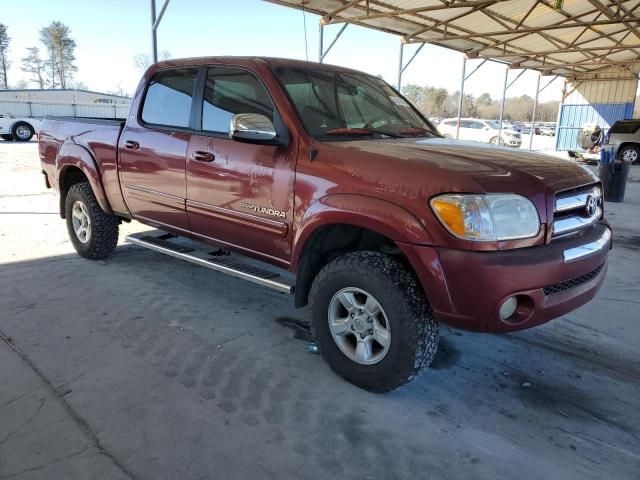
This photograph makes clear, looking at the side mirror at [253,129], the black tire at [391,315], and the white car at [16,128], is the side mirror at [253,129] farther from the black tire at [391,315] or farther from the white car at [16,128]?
the white car at [16,128]

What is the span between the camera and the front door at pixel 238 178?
3160 mm

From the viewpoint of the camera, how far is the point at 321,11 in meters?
12.8

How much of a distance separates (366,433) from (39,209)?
685 centimetres

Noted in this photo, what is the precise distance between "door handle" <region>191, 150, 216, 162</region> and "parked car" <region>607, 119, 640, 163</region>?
18.7 meters

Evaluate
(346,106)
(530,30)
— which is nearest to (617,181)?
(530,30)

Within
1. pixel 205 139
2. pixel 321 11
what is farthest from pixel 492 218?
pixel 321 11

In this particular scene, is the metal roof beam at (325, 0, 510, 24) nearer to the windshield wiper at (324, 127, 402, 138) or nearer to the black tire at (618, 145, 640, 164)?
the black tire at (618, 145, 640, 164)

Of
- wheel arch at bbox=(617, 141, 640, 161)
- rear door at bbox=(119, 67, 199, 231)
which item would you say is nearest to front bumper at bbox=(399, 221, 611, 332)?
rear door at bbox=(119, 67, 199, 231)

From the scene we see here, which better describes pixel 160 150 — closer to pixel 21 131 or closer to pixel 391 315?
pixel 391 315

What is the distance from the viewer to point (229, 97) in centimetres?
361

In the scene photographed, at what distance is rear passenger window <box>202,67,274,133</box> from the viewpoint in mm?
3387

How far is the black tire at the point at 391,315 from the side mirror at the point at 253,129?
90 cm

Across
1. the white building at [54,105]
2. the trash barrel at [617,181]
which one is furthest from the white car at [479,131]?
the white building at [54,105]

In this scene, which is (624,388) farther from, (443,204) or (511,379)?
(443,204)
